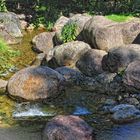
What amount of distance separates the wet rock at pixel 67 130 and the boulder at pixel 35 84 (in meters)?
3.47

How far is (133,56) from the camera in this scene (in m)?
17.6

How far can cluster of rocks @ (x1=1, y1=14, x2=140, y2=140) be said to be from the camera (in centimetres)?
1223

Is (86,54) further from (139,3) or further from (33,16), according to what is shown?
(139,3)

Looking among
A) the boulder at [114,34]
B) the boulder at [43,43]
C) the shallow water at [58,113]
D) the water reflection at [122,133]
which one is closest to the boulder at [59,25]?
the boulder at [43,43]

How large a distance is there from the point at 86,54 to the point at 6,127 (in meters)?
7.56

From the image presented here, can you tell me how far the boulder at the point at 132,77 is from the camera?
51.4 feet

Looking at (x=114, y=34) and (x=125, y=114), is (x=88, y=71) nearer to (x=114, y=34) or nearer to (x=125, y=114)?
(x=114, y=34)

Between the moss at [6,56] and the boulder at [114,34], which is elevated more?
the boulder at [114,34]

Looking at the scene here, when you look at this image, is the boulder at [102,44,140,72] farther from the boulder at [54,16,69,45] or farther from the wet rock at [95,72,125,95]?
the boulder at [54,16,69,45]

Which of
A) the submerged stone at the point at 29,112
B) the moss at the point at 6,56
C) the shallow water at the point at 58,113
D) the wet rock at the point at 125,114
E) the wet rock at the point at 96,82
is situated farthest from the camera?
the moss at the point at 6,56

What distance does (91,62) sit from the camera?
18.9 metres

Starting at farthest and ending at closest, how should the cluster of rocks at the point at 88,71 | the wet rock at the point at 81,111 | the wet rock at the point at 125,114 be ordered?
the wet rock at the point at 81,111 < the wet rock at the point at 125,114 < the cluster of rocks at the point at 88,71

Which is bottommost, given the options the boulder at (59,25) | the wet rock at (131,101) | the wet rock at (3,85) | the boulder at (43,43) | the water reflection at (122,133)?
the boulder at (43,43)

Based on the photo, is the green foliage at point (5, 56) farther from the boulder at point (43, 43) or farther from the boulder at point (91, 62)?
the boulder at point (91, 62)
